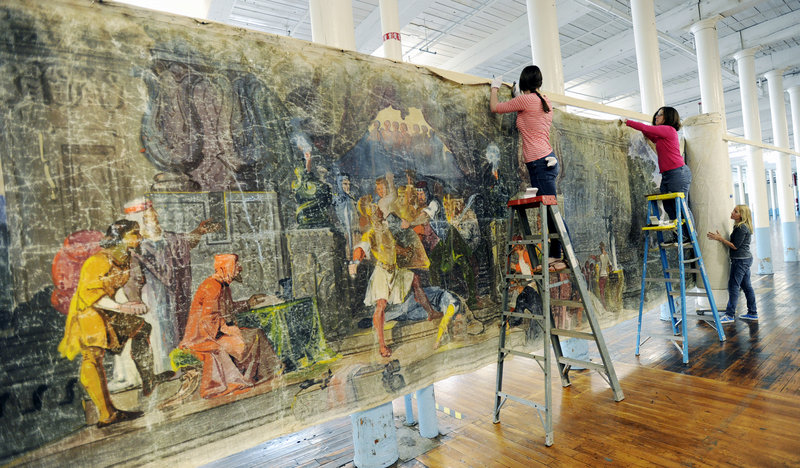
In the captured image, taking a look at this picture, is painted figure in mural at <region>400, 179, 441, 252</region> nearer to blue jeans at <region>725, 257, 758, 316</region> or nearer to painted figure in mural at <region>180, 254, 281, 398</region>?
painted figure in mural at <region>180, 254, 281, 398</region>

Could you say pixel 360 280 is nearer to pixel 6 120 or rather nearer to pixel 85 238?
pixel 85 238

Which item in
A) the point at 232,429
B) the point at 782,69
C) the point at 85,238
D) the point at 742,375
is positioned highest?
the point at 782,69

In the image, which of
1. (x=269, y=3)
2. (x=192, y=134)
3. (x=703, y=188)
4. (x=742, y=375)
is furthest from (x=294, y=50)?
(x=269, y=3)

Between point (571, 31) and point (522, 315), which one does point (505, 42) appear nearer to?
point (571, 31)

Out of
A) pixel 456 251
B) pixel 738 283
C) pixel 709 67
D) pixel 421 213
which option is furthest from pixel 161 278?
pixel 709 67

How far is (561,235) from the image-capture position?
8.48 ft

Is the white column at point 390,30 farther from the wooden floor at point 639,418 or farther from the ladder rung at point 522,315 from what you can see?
the wooden floor at point 639,418

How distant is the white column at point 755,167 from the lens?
855 centimetres

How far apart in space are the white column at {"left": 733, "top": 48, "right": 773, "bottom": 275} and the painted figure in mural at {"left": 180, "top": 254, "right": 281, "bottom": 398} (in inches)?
418

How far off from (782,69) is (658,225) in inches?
409

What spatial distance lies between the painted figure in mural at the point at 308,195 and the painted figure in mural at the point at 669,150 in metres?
3.40

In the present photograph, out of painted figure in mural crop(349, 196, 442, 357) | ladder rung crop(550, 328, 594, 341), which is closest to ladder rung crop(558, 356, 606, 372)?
ladder rung crop(550, 328, 594, 341)

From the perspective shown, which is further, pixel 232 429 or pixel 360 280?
pixel 360 280

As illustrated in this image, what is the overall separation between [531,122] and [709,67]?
6197 millimetres
